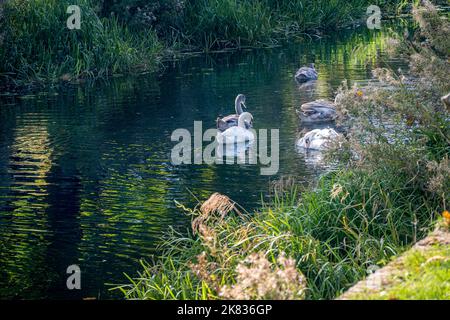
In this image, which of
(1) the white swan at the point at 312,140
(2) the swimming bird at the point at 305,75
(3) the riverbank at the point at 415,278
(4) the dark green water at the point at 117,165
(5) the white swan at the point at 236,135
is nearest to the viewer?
(3) the riverbank at the point at 415,278

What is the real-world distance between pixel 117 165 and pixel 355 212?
5.76 m

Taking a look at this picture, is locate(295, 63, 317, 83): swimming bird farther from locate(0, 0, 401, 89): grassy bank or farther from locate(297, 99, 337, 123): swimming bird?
locate(0, 0, 401, 89): grassy bank

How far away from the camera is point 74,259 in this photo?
9.93 m

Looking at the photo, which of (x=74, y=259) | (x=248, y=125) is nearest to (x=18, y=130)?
(x=248, y=125)

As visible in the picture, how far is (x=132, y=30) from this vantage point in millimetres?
27094

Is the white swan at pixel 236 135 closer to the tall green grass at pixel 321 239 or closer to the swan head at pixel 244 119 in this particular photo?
the swan head at pixel 244 119

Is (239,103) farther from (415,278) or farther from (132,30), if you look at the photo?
(415,278)

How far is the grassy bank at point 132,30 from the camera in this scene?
23531 mm

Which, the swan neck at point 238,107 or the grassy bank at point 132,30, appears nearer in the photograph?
the swan neck at point 238,107

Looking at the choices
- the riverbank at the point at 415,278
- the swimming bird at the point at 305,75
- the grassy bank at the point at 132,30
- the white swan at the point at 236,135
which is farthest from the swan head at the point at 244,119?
the riverbank at the point at 415,278

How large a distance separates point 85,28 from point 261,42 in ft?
22.9

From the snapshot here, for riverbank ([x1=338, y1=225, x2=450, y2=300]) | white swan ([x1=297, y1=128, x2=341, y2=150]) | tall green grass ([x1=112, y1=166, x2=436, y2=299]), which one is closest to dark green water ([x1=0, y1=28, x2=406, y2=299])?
white swan ([x1=297, y1=128, x2=341, y2=150])

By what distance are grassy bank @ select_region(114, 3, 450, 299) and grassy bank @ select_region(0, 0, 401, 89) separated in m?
14.5

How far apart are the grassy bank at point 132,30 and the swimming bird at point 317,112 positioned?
8.82 meters
